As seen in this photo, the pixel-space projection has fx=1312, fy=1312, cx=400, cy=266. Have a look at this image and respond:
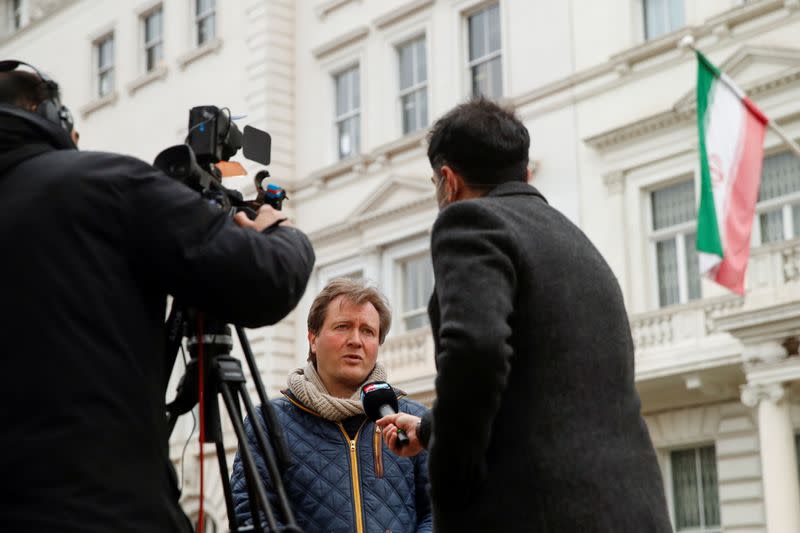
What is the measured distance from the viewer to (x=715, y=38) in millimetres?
17625

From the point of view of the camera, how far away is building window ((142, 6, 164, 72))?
28.5m

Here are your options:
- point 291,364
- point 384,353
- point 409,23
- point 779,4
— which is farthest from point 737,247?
point 291,364

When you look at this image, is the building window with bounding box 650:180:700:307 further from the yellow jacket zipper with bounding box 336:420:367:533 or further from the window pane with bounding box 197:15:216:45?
the yellow jacket zipper with bounding box 336:420:367:533

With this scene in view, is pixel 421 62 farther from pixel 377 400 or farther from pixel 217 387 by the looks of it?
pixel 217 387

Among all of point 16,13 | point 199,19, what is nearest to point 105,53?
point 199,19

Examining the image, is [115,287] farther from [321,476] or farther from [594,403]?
[321,476]

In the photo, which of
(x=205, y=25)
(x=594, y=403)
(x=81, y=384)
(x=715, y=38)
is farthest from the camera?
(x=205, y=25)

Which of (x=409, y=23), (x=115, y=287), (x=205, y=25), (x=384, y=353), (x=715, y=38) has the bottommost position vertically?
(x=115, y=287)

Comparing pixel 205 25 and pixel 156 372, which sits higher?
Answer: pixel 205 25

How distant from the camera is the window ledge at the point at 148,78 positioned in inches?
1095

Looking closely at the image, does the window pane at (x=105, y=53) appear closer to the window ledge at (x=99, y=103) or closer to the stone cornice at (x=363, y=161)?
the window ledge at (x=99, y=103)

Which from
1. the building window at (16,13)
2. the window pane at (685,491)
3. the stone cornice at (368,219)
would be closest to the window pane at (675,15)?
the stone cornice at (368,219)

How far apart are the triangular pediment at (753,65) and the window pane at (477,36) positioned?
182 inches

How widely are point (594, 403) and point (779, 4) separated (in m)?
14.7
